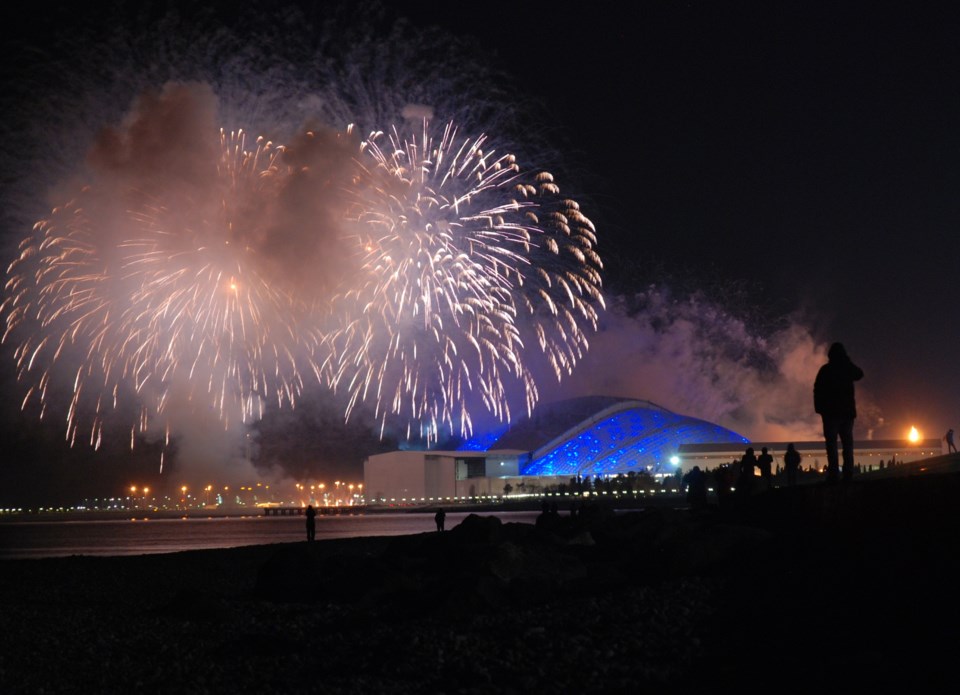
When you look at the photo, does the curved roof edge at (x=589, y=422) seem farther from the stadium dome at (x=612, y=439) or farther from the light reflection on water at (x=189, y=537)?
the light reflection on water at (x=189, y=537)

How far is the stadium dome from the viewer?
111 metres

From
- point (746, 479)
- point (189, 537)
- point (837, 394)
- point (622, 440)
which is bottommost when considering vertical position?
point (189, 537)

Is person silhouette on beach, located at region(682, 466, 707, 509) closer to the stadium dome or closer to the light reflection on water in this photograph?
the light reflection on water

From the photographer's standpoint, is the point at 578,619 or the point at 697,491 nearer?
the point at 578,619

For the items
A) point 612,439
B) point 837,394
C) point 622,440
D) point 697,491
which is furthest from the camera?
point 612,439

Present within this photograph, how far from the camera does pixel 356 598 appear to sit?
2169 centimetres

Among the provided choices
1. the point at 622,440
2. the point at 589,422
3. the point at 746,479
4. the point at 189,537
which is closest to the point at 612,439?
the point at 622,440

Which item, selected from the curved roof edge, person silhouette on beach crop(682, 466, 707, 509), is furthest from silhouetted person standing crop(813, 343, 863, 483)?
the curved roof edge

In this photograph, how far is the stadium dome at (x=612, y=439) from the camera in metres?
111

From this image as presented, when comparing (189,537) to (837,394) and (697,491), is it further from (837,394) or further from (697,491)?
(837,394)

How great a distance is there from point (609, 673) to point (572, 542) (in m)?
19.4

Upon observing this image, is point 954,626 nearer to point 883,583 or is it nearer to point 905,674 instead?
point 905,674

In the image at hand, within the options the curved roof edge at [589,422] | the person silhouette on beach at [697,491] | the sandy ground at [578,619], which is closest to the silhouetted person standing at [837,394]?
the sandy ground at [578,619]

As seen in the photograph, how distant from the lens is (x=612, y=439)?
11275cm
